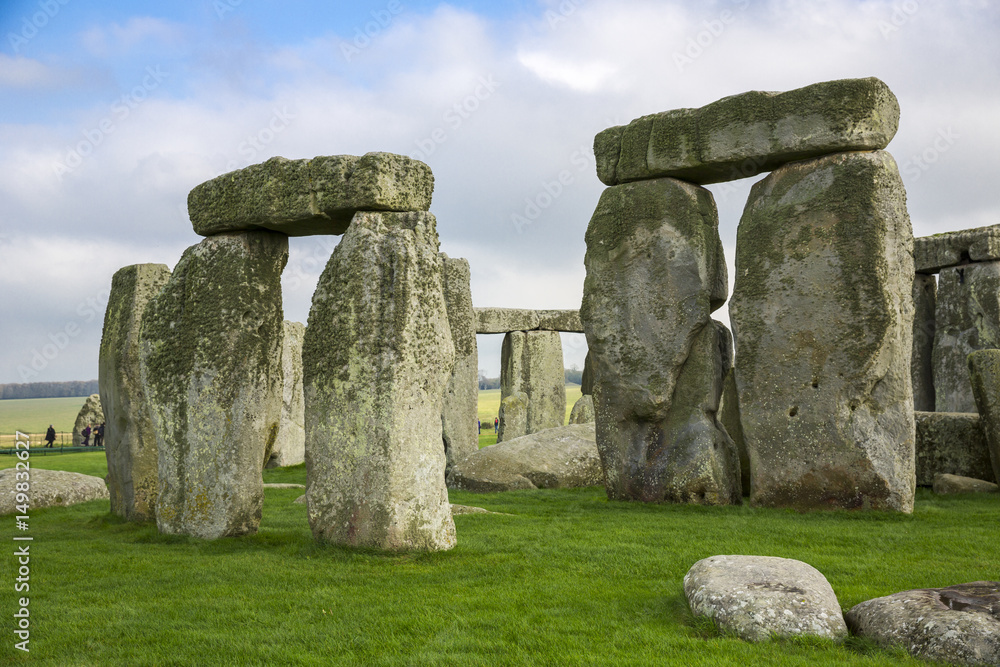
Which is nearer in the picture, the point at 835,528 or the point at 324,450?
the point at 324,450

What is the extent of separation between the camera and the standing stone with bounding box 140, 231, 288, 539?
829 cm

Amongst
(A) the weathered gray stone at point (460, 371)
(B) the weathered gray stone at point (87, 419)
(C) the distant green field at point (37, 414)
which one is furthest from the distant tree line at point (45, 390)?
(A) the weathered gray stone at point (460, 371)

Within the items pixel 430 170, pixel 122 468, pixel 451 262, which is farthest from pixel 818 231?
pixel 122 468

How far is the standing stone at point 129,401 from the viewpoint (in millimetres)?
9844

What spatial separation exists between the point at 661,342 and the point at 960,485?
13.6 ft

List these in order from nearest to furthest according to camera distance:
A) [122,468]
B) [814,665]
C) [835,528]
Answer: [814,665] < [835,528] < [122,468]

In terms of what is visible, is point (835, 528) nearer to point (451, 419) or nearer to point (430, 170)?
point (430, 170)

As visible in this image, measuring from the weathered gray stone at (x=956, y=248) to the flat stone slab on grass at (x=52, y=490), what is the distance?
44.4 ft

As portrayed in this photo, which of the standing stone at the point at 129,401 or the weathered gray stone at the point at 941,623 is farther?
the standing stone at the point at 129,401

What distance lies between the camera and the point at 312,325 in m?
7.72

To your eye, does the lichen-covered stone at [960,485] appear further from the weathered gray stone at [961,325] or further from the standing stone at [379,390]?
the standing stone at [379,390]

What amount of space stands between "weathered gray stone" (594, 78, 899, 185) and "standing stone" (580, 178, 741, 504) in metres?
0.36

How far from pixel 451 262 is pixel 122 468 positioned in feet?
23.5

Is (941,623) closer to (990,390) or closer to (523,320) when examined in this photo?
(990,390)
